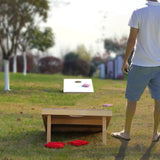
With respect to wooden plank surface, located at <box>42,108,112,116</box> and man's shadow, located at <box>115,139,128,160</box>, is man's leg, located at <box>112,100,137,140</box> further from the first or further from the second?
wooden plank surface, located at <box>42,108,112,116</box>

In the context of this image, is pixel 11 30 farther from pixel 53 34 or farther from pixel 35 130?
pixel 53 34

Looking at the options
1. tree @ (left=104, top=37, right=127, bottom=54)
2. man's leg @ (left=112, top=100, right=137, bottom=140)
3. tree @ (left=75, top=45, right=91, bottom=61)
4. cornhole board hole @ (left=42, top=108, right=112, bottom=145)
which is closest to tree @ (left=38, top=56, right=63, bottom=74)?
tree @ (left=104, top=37, right=127, bottom=54)

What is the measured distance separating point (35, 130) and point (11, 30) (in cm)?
802

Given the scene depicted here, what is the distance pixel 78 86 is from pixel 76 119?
5171 mm

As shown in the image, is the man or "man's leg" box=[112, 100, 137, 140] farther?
"man's leg" box=[112, 100, 137, 140]

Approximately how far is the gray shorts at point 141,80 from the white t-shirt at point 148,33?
7 centimetres

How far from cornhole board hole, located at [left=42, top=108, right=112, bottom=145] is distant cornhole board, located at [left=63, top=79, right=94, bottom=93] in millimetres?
4088

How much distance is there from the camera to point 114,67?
2545 cm

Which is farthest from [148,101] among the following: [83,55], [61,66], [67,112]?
[83,55]

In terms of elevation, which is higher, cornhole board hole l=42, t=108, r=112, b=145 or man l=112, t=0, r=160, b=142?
man l=112, t=0, r=160, b=142

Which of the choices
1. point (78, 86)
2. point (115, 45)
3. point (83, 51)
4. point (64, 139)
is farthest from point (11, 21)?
point (83, 51)

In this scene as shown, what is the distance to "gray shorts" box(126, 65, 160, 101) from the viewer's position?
488cm

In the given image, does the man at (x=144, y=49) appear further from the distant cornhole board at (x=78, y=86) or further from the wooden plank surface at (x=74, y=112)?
the distant cornhole board at (x=78, y=86)

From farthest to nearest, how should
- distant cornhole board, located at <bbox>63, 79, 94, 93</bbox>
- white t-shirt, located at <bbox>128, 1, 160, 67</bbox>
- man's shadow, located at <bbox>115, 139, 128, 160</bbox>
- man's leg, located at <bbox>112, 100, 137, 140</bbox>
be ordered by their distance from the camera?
1. distant cornhole board, located at <bbox>63, 79, 94, 93</bbox>
2. man's leg, located at <bbox>112, 100, 137, 140</bbox>
3. white t-shirt, located at <bbox>128, 1, 160, 67</bbox>
4. man's shadow, located at <bbox>115, 139, 128, 160</bbox>
